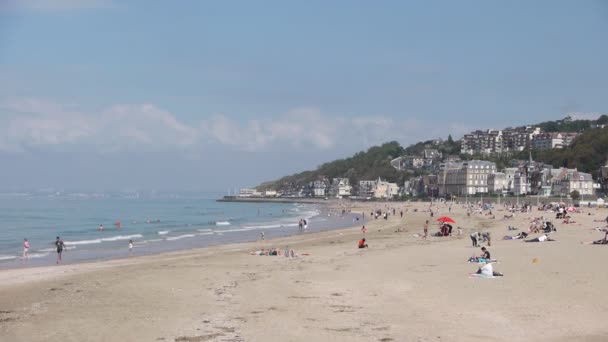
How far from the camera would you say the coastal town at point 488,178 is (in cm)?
9800

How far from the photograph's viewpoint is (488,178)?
4660 inches

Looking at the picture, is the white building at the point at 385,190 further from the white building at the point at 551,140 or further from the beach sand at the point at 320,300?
the beach sand at the point at 320,300

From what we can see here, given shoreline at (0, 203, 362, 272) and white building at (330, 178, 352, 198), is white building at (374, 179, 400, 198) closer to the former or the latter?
white building at (330, 178, 352, 198)

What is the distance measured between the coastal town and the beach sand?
5852 centimetres

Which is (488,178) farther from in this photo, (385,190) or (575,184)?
(385,190)

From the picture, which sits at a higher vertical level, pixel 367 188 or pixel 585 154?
pixel 585 154

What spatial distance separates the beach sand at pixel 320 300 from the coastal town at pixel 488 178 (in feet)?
192

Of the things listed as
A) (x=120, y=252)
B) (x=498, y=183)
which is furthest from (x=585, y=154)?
(x=120, y=252)

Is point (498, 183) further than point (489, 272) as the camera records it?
Yes

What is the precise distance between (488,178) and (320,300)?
11061 centimetres

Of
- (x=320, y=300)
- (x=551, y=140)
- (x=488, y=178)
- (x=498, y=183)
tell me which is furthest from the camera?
(x=551, y=140)

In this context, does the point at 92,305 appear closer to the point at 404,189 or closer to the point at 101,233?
the point at 101,233

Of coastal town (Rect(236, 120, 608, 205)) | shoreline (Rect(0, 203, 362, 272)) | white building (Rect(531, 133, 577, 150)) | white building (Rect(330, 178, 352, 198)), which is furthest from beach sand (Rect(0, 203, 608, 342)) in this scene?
white building (Rect(330, 178, 352, 198))

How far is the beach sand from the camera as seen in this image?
10.1m
